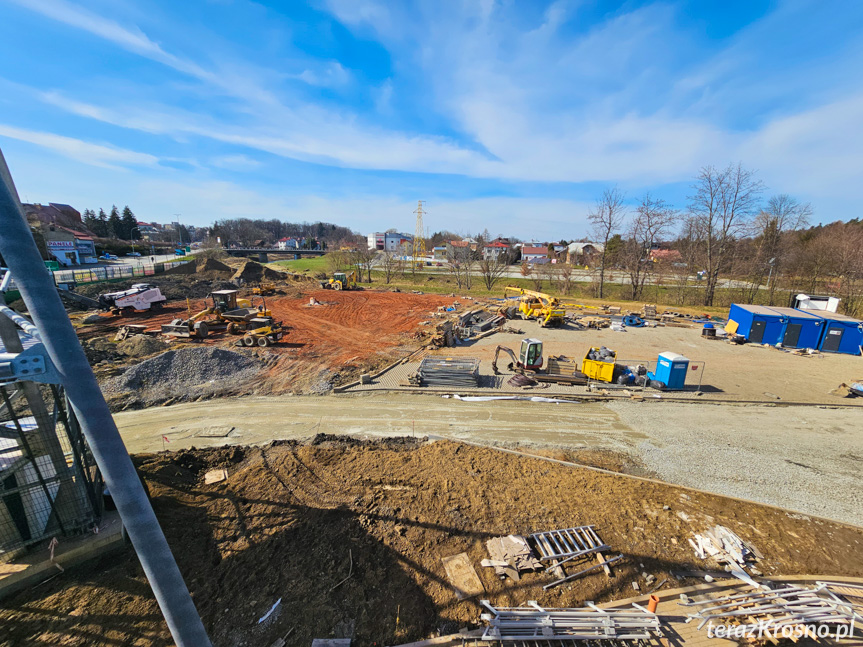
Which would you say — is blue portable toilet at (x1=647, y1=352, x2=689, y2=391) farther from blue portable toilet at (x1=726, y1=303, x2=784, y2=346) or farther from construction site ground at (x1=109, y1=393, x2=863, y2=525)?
blue portable toilet at (x1=726, y1=303, x2=784, y2=346)

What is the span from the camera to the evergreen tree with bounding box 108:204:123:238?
88.4m

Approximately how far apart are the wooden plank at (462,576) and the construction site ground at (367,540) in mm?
135

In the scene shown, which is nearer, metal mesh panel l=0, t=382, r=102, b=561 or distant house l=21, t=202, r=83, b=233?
metal mesh panel l=0, t=382, r=102, b=561

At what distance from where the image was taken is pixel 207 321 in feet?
81.5

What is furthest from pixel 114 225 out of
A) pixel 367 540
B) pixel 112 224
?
pixel 367 540

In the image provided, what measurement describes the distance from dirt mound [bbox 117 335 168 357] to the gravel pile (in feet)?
12.8

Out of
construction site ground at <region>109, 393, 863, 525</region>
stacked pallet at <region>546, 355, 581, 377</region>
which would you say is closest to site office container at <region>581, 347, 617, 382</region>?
stacked pallet at <region>546, 355, 581, 377</region>

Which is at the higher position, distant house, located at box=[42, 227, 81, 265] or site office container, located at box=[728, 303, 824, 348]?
distant house, located at box=[42, 227, 81, 265]

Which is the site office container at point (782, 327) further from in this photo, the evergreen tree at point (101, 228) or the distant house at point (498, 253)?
the evergreen tree at point (101, 228)

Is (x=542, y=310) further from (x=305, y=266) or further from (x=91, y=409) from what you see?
(x=305, y=266)

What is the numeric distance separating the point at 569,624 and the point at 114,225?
403ft

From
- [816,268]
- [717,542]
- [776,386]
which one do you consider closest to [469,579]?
[717,542]

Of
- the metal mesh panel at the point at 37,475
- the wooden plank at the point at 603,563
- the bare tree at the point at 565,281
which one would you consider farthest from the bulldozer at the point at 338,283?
the wooden plank at the point at 603,563

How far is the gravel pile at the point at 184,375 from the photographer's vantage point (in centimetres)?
1495
